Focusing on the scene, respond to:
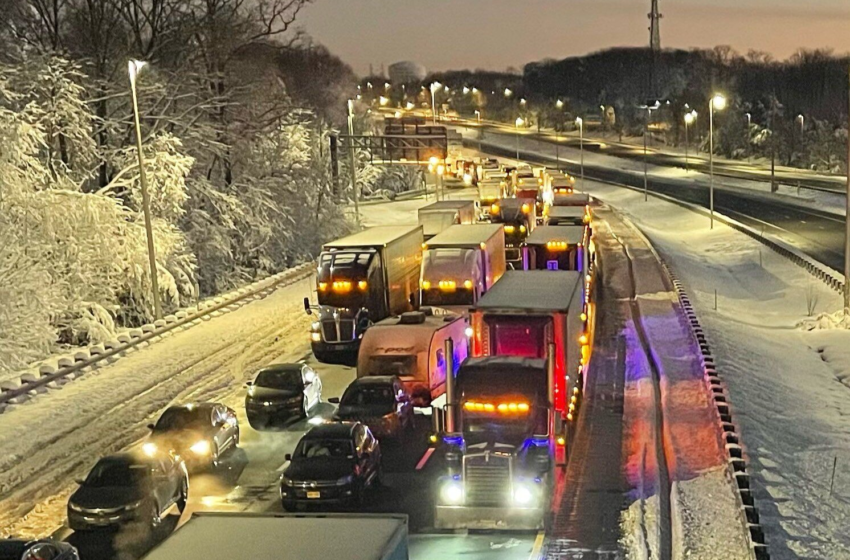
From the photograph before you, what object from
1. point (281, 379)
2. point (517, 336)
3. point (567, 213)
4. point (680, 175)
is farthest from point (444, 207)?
point (680, 175)

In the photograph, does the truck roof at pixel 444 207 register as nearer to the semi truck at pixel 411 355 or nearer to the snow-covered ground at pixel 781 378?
the snow-covered ground at pixel 781 378

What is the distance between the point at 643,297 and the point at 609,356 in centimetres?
1034

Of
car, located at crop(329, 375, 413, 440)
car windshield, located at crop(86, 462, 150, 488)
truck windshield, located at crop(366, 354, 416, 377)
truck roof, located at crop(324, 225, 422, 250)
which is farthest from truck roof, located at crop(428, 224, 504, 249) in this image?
car windshield, located at crop(86, 462, 150, 488)

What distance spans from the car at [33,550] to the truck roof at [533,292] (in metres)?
9.55

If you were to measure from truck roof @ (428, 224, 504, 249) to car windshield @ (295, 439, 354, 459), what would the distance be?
13283 millimetres

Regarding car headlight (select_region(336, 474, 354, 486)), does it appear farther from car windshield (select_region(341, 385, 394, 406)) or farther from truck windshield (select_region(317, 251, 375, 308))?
truck windshield (select_region(317, 251, 375, 308))

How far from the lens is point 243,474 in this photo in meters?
19.1

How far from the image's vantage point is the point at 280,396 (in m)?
22.1

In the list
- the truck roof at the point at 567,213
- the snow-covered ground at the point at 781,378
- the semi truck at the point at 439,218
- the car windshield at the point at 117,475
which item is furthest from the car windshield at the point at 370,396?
the semi truck at the point at 439,218

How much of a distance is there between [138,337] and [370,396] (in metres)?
13.3

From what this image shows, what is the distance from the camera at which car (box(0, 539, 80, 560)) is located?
12.1 m

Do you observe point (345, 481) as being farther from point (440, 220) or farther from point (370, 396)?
point (440, 220)

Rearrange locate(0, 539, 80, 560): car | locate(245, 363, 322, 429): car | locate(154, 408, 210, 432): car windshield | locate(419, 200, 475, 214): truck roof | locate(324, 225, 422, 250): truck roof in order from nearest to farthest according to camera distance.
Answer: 1. locate(0, 539, 80, 560): car
2. locate(154, 408, 210, 432): car windshield
3. locate(245, 363, 322, 429): car
4. locate(324, 225, 422, 250): truck roof
5. locate(419, 200, 475, 214): truck roof

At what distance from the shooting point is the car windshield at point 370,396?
67.8 feet
